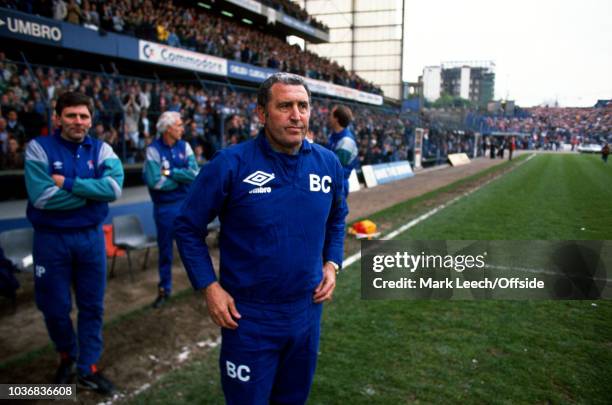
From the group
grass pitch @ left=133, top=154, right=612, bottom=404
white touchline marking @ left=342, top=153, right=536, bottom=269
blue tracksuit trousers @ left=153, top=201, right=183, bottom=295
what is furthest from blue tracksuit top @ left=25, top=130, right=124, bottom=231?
white touchline marking @ left=342, top=153, right=536, bottom=269

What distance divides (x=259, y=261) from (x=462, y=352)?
2.77 meters

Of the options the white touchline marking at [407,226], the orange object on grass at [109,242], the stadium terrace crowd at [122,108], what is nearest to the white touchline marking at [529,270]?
the white touchline marking at [407,226]

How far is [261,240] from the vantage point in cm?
216

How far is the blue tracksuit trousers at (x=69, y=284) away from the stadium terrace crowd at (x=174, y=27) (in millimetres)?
12706

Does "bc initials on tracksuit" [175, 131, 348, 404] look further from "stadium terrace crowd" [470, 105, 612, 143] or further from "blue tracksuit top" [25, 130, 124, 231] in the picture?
"stadium terrace crowd" [470, 105, 612, 143]

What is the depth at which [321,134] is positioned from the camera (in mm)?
19391

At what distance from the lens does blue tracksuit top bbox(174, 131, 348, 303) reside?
2.16m

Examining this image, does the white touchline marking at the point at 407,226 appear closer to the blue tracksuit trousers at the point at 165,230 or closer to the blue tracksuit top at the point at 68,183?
the blue tracksuit trousers at the point at 165,230

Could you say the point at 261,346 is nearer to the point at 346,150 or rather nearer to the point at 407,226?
the point at 346,150

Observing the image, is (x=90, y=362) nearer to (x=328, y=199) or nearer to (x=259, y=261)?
(x=259, y=261)

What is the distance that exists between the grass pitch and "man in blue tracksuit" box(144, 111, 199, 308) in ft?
5.28

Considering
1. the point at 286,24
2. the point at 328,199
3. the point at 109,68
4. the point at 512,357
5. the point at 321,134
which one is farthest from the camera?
the point at 286,24

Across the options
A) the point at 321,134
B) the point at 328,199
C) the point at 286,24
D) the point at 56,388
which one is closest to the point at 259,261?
the point at 328,199

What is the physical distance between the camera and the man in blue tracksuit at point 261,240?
2.16m
